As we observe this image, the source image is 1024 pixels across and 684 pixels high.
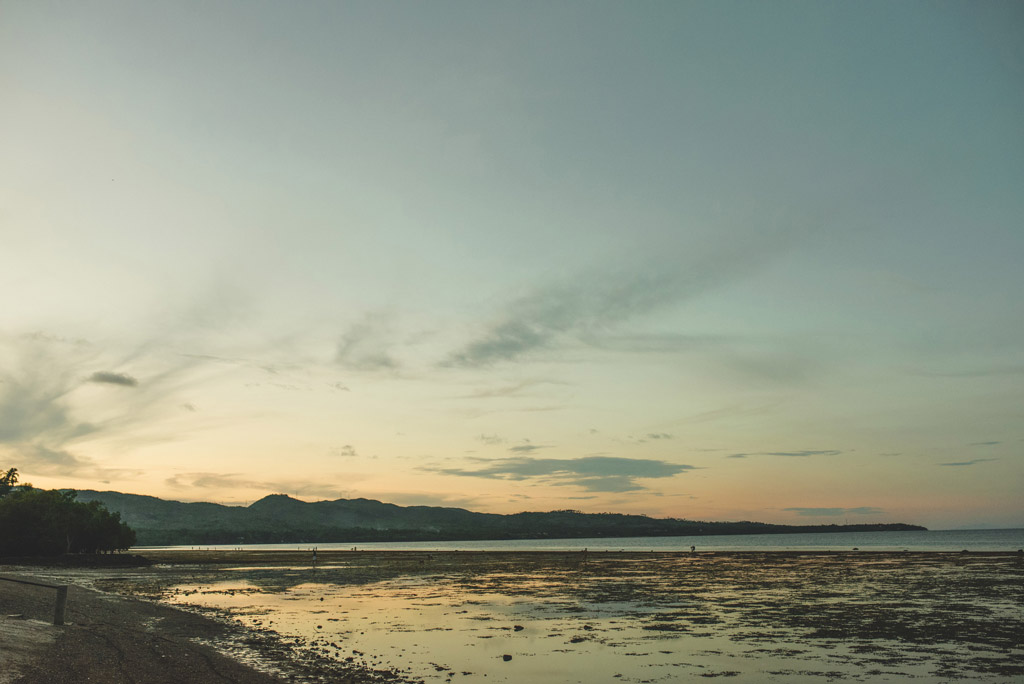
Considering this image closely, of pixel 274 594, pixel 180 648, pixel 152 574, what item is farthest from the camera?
pixel 152 574

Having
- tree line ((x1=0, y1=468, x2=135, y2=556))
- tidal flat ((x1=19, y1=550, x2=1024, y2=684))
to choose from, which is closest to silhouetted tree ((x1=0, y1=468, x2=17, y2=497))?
tree line ((x1=0, y1=468, x2=135, y2=556))

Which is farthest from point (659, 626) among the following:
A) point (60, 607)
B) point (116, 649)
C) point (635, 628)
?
point (60, 607)

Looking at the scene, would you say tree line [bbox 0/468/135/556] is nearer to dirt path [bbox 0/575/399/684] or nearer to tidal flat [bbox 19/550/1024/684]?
tidal flat [bbox 19/550/1024/684]

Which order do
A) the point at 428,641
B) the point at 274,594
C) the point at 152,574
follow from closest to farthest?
the point at 428,641 → the point at 274,594 → the point at 152,574

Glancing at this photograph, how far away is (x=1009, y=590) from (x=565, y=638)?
30977 mm

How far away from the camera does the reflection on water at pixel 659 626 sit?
19.6 metres

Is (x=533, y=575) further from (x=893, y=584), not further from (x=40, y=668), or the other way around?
(x=40, y=668)

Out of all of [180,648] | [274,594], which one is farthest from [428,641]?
[274,594]

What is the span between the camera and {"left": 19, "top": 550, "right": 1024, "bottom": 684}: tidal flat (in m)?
19.5

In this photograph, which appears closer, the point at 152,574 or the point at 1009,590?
the point at 1009,590

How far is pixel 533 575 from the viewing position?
63812 millimetres

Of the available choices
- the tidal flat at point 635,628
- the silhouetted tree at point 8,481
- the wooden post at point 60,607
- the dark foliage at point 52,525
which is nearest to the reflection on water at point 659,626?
the tidal flat at point 635,628

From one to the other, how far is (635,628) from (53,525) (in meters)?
87.1

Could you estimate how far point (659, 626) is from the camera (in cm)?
2842
